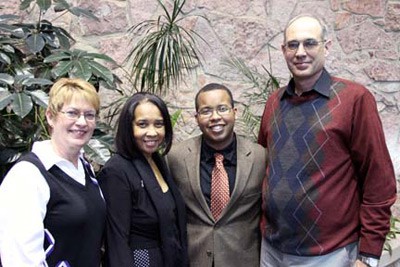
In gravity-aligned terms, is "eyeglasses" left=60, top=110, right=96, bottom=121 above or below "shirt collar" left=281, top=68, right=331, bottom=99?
below

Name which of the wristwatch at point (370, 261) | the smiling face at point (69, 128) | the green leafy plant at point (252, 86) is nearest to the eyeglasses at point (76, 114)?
the smiling face at point (69, 128)

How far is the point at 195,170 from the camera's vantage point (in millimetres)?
2199

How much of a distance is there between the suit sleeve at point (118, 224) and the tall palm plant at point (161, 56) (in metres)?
1.06

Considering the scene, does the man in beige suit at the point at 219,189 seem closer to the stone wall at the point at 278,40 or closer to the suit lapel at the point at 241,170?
the suit lapel at the point at 241,170

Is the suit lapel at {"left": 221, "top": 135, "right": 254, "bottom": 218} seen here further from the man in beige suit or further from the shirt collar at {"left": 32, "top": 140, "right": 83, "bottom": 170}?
the shirt collar at {"left": 32, "top": 140, "right": 83, "bottom": 170}

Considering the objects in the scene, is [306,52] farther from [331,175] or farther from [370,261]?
[370,261]

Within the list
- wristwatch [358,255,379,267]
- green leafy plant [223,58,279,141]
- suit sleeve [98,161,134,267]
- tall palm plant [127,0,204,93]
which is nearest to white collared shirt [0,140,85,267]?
suit sleeve [98,161,134,267]

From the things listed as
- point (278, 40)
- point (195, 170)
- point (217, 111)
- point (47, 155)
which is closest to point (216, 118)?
point (217, 111)

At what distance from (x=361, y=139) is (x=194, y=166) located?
64 centimetres

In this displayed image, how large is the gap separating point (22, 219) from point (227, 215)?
850 mm

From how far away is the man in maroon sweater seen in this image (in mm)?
1941

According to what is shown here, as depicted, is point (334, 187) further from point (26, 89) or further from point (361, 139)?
point (26, 89)

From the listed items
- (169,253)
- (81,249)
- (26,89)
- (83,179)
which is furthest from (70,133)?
(26,89)

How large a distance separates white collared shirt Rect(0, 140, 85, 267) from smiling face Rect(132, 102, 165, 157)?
20.4 inches
